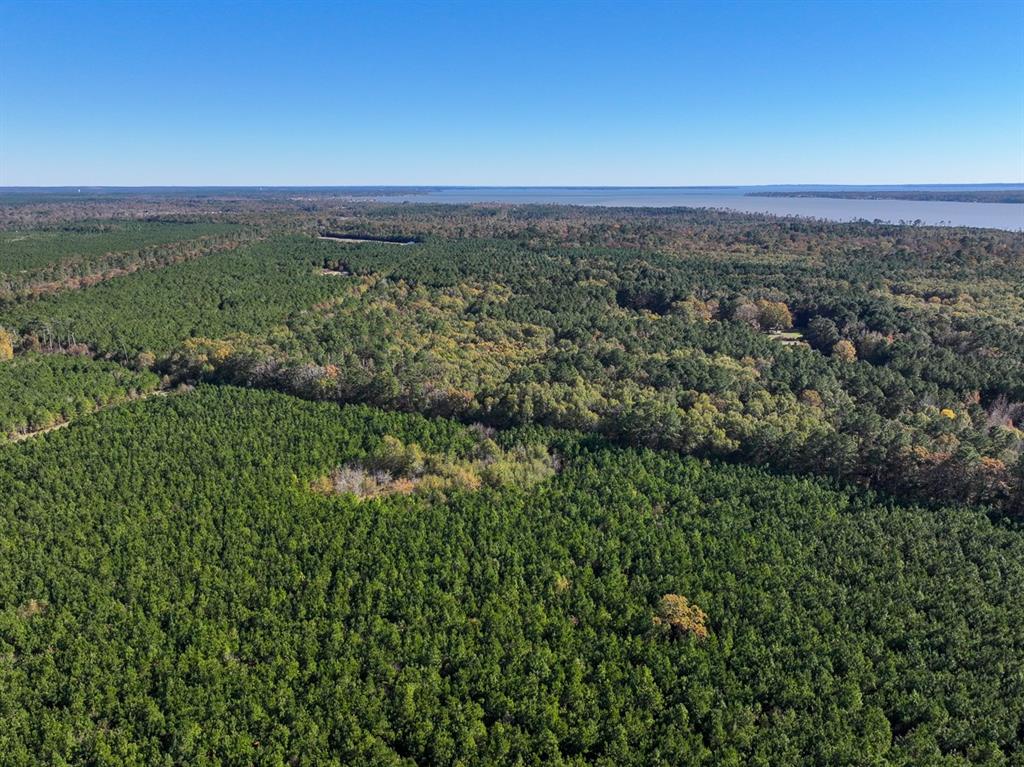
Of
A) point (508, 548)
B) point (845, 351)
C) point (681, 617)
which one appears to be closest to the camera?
point (681, 617)

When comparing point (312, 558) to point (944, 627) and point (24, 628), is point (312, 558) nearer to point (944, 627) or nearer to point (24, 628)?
point (24, 628)

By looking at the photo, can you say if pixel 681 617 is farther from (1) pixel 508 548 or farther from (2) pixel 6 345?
(2) pixel 6 345

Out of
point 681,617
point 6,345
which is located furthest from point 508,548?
point 6,345

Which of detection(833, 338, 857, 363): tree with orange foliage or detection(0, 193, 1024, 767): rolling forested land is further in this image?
detection(833, 338, 857, 363): tree with orange foliage

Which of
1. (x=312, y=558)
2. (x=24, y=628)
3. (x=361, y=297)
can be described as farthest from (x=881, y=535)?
(x=361, y=297)

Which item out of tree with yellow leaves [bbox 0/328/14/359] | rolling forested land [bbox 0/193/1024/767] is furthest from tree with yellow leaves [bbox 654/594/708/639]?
tree with yellow leaves [bbox 0/328/14/359]

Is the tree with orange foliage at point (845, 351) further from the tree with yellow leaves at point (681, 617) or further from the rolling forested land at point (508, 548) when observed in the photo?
the tree with yellow leaves at point (681, 617)

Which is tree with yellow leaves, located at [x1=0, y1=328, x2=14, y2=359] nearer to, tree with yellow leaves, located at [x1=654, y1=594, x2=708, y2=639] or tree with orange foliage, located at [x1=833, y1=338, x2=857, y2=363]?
tree with yellow leaves, located at [x1=654, y1=594, x2=708, y2=639]

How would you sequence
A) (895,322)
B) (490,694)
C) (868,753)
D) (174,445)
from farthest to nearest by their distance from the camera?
(895,322) < (174,445) < (490,694) < (868,753)

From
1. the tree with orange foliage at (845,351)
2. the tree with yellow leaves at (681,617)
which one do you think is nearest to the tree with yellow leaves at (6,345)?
the tree with yellow leaves at (681,617)
